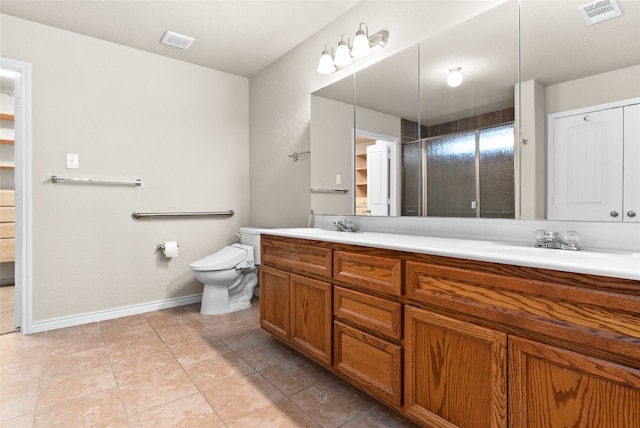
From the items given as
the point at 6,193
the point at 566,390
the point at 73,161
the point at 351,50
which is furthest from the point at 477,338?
the point at 6,193

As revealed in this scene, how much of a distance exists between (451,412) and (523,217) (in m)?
0.85

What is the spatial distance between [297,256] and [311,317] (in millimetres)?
342

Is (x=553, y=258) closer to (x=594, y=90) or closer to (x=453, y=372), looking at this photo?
(x=453, y=372)

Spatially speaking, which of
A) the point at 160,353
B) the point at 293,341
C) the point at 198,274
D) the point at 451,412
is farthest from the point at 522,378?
the point at 198,274

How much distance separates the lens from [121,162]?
2840mm

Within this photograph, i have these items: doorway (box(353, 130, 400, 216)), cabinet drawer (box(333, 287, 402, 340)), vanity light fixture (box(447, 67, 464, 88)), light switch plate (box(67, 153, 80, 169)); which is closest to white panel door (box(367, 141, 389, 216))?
doorway (box(353, 130, 400, 216))

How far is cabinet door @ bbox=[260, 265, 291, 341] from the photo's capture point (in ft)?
6.60

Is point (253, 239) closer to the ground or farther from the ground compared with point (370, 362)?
farther from the ground

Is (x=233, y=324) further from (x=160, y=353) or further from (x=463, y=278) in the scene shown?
(x=463, y=278)

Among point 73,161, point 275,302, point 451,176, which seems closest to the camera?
point 451,176

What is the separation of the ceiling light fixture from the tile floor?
1.95m

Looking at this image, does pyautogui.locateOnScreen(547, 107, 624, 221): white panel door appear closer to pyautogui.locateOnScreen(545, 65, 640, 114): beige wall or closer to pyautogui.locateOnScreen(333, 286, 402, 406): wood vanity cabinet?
pyautogui.locateOnScreen(545, 65, 640, 114): beige wall

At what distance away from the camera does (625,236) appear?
1201 mm

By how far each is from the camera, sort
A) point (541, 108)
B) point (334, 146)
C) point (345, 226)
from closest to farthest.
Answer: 1. point (541, 108)
2. point (345, 226)
3. point (334, 146)
